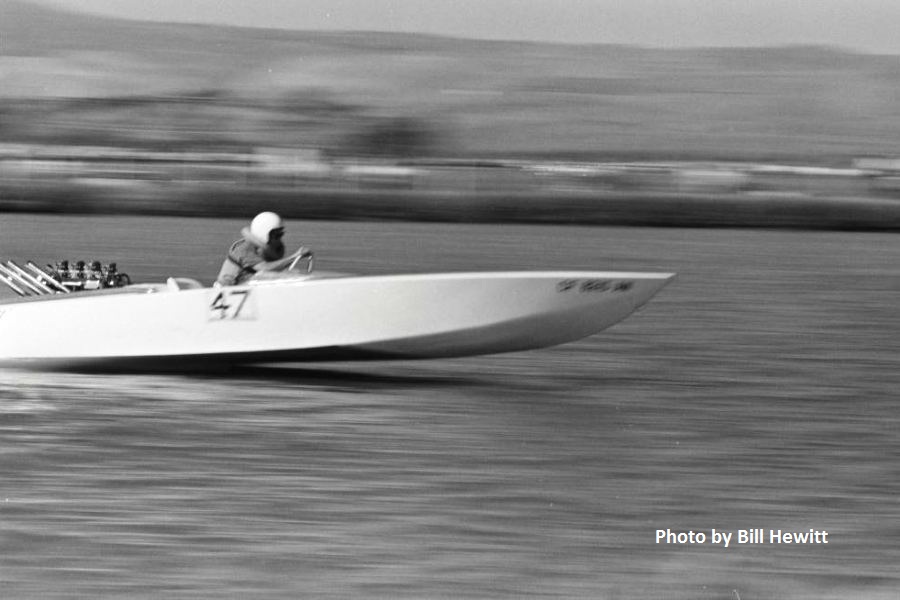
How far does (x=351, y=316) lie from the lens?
47.5ft

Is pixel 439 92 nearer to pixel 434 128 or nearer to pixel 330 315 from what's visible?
pixel 434 128

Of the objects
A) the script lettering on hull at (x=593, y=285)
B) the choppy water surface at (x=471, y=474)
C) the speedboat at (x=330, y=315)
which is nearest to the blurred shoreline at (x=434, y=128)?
the choppy water surface at (x=471, y=474)

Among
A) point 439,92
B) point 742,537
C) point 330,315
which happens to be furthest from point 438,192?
point 439,92

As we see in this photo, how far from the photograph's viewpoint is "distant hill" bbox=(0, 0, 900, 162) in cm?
12206

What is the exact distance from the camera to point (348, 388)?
15859 millimetres

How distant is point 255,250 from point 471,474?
3.96 m

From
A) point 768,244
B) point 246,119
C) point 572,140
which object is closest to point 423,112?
point 572,140

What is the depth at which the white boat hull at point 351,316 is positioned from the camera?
14.3 meters

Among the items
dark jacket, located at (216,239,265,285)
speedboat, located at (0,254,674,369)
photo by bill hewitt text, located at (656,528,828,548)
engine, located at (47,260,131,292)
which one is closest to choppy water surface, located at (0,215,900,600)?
photo by bill hewitt text, located at (656,528,828,548)

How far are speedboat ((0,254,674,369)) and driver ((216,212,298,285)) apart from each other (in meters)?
0.15

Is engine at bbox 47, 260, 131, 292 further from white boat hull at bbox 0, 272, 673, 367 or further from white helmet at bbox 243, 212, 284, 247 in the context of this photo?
white helmet at bbox 243, 212, 284, 247

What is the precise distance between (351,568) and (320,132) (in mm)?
107028

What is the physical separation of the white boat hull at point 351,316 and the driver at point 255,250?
0.21 m

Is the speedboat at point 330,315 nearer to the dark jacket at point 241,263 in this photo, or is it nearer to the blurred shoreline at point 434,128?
the dark jacket at point 241,263
